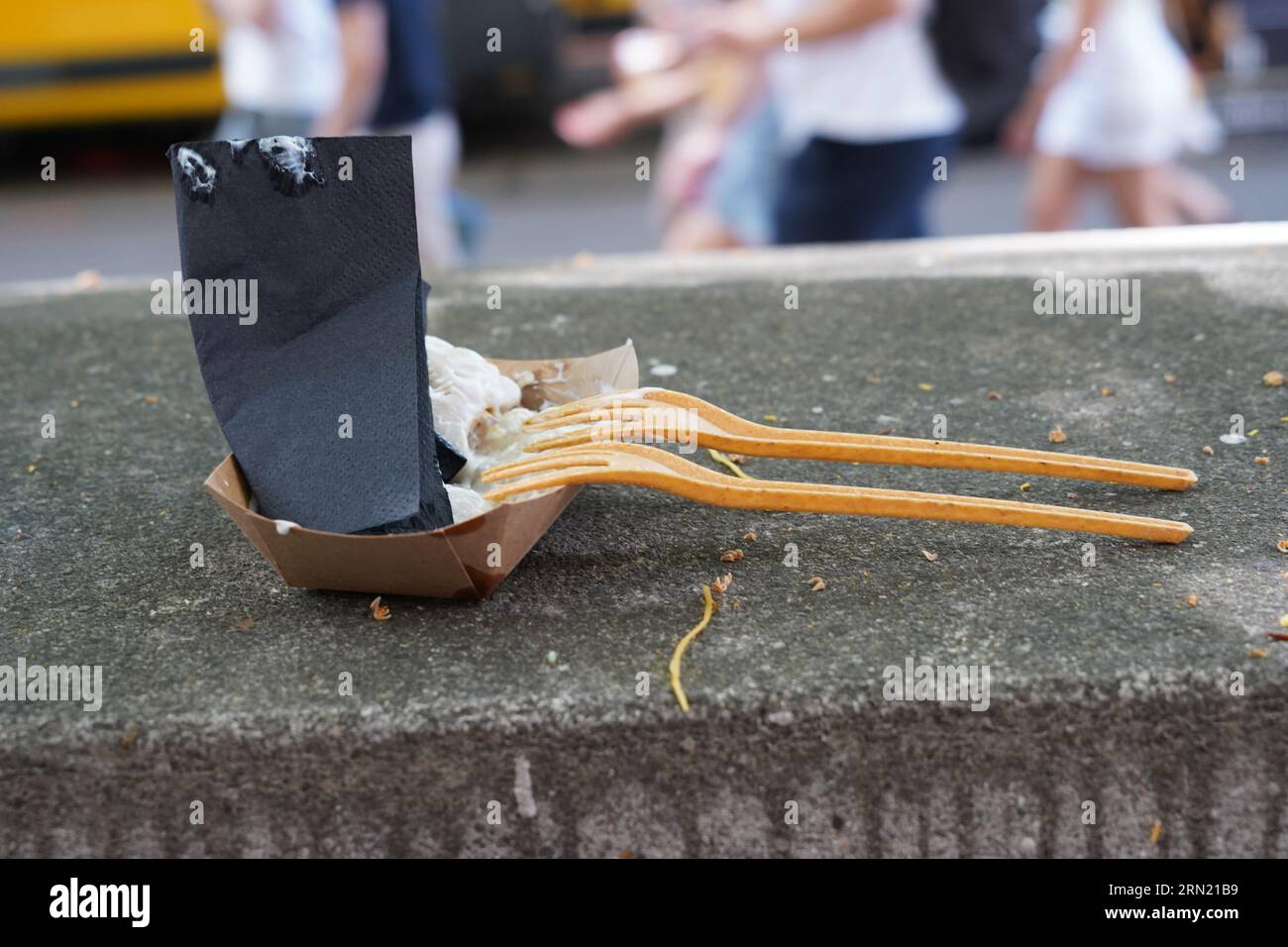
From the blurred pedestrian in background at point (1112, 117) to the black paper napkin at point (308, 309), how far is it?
311 centimetres

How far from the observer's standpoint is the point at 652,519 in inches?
75.3

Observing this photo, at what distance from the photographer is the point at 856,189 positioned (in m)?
3.61

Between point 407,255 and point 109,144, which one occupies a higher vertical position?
point 109,144

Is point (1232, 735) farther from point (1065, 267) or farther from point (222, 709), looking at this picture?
point (1065, 267)

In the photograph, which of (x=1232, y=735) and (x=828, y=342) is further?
(x=828, y=342)

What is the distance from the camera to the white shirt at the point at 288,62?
4391mm

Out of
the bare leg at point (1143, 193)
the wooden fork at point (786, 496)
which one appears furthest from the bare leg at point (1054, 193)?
the wooden fork at point (786, 496)

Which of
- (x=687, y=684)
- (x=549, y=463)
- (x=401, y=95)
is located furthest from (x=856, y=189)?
(x=687, y=684)

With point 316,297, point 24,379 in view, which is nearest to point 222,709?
point 316,297

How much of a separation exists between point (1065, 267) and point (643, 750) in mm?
2015

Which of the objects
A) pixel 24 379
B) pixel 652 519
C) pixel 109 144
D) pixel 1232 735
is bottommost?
pixel 1232 735

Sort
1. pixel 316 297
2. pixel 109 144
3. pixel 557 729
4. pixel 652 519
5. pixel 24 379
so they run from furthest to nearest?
pixel 109 144 < pixel 24 379 < pixel 652 519 < pixel 316 297 < pixel 557 729

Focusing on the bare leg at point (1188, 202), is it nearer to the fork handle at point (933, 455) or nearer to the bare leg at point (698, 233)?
the bare leg at point (698, 233)

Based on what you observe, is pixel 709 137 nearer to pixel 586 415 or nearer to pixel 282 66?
pixel 282 66
